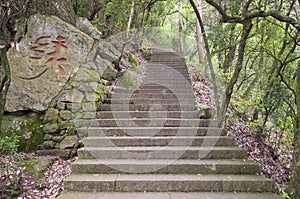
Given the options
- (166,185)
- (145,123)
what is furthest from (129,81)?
(166,185)

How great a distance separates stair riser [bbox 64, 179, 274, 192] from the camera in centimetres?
284

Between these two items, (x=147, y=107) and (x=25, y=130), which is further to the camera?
(x=147, y=107)

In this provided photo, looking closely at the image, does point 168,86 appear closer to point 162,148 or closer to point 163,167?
point 162,148

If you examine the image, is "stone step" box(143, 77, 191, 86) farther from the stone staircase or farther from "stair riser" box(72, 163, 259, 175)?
"stair riser" box(72, 163, 259, 175)

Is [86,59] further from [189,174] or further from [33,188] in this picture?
[189,174]

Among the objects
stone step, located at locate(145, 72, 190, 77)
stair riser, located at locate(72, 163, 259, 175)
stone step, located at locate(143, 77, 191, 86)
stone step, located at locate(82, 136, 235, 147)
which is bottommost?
stair riser, located at locate(72, 163, 259, 175)

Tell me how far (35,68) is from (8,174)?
208 centimetres

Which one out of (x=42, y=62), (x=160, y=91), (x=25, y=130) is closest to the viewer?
(x=25, y=130)

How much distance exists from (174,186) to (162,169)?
34 cm

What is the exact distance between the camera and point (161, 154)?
11.2ft

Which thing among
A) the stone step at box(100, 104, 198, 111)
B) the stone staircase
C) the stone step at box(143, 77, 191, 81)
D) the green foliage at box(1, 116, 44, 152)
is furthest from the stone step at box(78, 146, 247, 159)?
the stone step at box(143, 77, 191, 81)

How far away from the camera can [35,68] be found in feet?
13.4

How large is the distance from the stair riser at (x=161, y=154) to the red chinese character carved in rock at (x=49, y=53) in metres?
1.89

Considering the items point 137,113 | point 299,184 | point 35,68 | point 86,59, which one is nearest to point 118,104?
point 137,113
